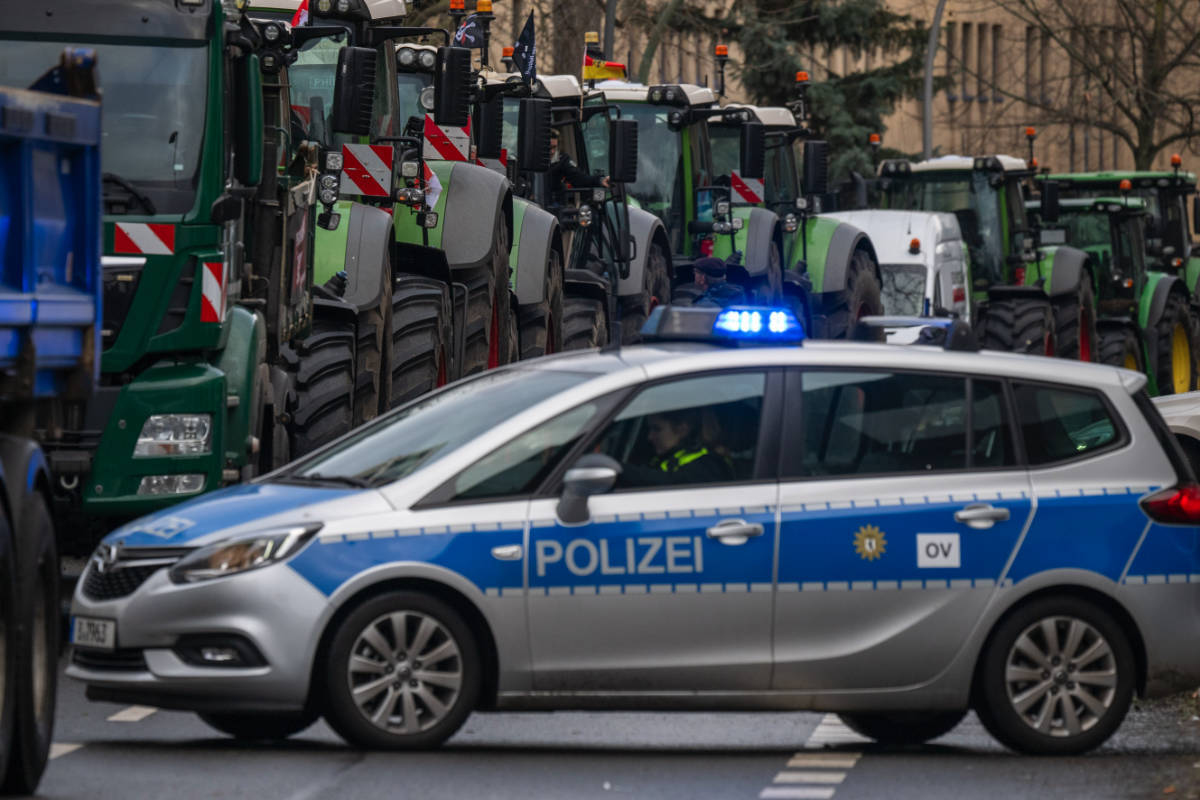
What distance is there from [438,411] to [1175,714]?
363cm

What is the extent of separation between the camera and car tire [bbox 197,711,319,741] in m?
9.20

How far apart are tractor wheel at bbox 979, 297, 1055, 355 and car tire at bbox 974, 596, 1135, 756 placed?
60.6 ft

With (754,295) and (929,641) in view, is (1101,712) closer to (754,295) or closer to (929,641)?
(929,641)

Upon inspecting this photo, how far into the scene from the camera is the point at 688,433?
29.6ft

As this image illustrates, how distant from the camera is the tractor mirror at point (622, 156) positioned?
1950 centimetres

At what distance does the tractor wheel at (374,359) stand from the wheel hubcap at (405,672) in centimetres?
557

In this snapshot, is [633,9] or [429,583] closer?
[429,583]

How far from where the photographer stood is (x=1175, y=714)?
11000 mm

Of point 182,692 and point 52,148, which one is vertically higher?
point 52,148

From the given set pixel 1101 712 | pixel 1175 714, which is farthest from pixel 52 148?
pixel 1175 714

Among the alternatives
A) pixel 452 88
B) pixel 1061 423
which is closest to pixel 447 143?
pixel 452 88

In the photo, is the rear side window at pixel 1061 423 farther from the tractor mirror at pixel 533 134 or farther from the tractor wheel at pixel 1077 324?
the tractor wheel at pixel 1077 324

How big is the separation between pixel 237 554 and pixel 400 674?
0.66 m

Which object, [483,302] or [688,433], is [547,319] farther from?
[688,433]
